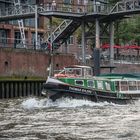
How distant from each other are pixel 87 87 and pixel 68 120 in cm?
1371

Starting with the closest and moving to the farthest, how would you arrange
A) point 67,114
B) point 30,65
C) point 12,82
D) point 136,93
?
1. point 67,114
2. point 136,93
3. point 12,82
4. point 30,65

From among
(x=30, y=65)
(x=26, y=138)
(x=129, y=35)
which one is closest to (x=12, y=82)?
(x=30, y=65)

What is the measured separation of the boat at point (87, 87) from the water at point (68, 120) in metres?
0.65

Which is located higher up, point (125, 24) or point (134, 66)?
point (125, 24)

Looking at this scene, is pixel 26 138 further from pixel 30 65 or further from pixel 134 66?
pixel 134 66

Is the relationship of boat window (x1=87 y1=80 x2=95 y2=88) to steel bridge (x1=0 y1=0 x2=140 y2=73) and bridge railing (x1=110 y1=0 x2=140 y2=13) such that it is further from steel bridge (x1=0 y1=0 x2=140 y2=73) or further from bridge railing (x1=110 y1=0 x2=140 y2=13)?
bridge railing (x1=110 y1=0 x2=140 y2=13)

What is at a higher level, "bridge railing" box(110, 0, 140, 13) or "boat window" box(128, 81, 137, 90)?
"bridge railing" box(110, 0, 140, 13)

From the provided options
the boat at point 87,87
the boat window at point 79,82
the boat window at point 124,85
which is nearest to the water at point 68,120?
the boat at point 87,87

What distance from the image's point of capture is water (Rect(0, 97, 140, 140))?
31.0 meters

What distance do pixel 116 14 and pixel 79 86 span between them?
27570mm

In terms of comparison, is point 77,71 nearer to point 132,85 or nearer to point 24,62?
point 132,85


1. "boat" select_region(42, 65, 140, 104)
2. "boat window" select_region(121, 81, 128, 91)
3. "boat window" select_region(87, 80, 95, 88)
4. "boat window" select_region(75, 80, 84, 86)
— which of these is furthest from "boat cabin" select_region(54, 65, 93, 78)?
"boat window" select_region(121, 81, 128, 91)

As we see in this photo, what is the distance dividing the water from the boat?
2.14 feet

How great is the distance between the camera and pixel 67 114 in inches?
A: 1686
